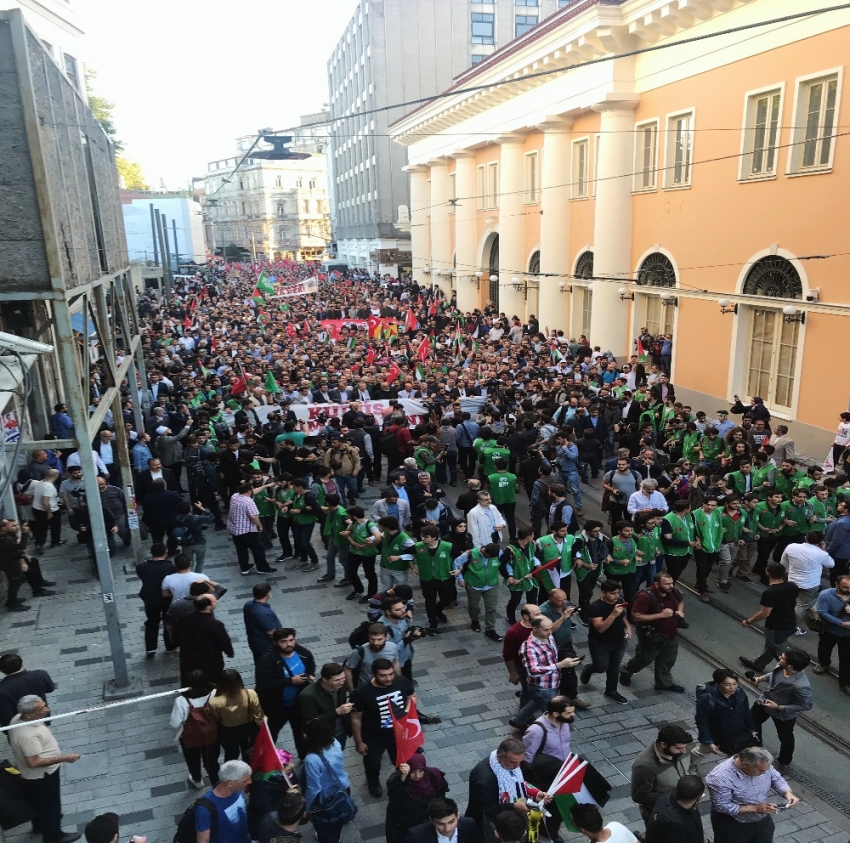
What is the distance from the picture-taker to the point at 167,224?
Result: 5981 cm

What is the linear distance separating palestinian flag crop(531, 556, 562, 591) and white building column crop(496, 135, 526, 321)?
70.9 feet

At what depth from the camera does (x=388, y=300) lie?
3634 cm

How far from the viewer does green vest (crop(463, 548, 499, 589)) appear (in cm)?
817

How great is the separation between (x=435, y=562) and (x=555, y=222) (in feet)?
63.5

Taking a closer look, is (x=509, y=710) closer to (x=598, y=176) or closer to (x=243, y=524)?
(x=243, y=524)

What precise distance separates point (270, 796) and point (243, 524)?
16.3 ft

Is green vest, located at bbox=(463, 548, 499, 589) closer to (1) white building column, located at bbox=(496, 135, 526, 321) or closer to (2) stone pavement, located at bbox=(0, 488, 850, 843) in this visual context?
(2) stone pavement, located at bbox=(0, 488, 850, 843)

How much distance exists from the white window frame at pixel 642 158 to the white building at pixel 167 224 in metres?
41.1

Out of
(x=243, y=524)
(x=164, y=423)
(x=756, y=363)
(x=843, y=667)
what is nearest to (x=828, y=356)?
(x=756, y=363)

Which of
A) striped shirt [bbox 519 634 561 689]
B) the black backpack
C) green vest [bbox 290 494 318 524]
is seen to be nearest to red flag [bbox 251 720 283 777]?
the black backpack

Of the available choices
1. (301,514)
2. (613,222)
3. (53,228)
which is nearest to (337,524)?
(301,514)

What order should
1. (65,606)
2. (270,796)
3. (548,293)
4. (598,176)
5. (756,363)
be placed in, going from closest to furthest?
(270,796)
(65,606)
(756,363)
(598,176)
(548,293)

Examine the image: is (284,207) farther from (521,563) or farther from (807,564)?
(807,564)

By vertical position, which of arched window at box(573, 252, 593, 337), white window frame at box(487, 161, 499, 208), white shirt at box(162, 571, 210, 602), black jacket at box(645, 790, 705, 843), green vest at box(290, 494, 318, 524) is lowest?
green vest at box(290, 494, 318, 524)
